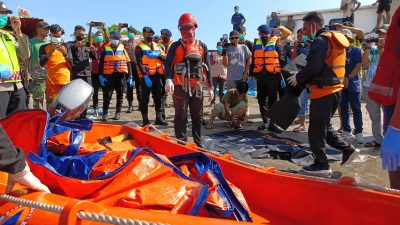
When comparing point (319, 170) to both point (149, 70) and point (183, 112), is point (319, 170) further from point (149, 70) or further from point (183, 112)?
point (149, 70)

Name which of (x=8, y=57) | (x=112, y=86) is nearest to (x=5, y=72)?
(x=8, y=57)

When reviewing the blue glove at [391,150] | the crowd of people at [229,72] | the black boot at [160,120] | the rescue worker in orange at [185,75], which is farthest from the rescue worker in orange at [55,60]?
the blue glove at [391,150]

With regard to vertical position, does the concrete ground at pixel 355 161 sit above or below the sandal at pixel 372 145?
below

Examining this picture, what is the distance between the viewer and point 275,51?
21.3 ft

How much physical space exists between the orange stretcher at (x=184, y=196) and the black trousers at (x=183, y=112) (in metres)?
2.15

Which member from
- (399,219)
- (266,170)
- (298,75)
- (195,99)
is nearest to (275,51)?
(195,99)

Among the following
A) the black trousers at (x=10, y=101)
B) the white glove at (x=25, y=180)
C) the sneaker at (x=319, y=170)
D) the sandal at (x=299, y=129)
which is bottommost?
the sandal at (x=299, y=129)

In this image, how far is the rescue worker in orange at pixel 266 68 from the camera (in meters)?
6.48

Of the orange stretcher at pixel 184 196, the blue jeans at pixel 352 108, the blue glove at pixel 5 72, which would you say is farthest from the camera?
the blue jeans at pixel 352 108

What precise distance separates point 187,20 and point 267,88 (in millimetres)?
2396

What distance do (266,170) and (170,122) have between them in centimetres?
486

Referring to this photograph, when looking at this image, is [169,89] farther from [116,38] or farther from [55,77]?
[116,38]

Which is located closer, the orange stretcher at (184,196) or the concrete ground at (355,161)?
the orange stretcher at (184,196)

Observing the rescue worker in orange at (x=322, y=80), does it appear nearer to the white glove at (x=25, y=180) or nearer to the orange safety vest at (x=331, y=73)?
the orange safety vest at (x=331, y=73)
